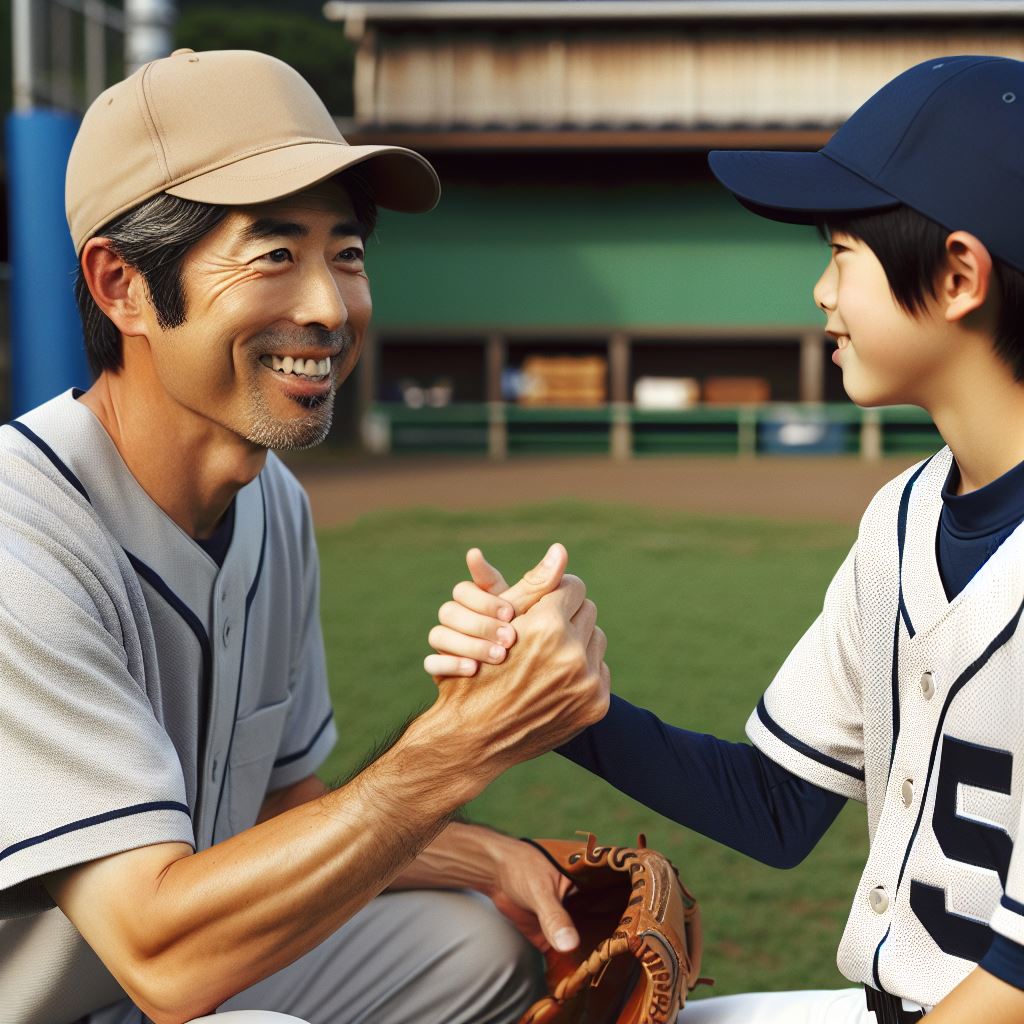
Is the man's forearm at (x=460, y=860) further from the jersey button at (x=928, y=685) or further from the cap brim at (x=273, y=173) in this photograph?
the cap brim at (x=273, y=173)

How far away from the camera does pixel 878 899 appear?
1.51 meters

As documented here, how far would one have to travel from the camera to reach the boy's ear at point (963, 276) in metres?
1.38

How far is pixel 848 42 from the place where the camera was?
14.2m

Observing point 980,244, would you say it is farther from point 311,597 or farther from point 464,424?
point 464,424

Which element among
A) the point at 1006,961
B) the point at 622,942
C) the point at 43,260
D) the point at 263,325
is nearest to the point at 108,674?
the point at 263,325

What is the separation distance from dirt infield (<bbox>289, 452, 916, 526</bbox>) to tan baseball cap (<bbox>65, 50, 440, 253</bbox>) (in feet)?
23.7

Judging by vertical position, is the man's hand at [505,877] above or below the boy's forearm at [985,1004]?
below

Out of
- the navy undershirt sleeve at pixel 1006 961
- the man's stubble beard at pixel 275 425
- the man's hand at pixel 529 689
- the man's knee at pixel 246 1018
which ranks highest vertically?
the man's stubble beard at pixel 275 425

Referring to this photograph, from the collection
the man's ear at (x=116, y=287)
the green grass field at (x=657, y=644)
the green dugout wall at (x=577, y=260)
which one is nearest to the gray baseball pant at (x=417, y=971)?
the green grass field at (x=657, y=644)

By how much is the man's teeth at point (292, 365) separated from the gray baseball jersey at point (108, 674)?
258 millimetres

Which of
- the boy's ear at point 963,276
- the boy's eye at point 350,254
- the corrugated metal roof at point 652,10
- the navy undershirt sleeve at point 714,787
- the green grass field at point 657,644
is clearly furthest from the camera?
the corrugated metal roof at point 652,10

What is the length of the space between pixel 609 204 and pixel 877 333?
13717 millimetres

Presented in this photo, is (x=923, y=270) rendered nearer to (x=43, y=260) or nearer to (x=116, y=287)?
(x=116, y=287)

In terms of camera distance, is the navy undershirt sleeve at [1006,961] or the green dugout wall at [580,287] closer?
the navy undershirt sleeve at [1006,961]
